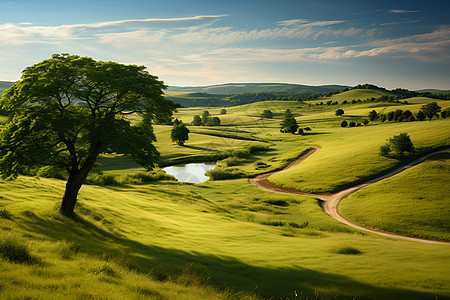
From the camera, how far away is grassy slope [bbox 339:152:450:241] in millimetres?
31422

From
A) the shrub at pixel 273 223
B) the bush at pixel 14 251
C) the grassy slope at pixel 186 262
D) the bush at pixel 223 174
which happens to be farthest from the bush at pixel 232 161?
the bush at pixel 14 251

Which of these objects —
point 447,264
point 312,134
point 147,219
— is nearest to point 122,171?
point 147,219

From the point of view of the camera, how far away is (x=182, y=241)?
1861cm

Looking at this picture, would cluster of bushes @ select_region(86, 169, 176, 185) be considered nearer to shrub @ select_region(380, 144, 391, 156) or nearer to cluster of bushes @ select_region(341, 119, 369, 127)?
shrub @ select_region(380, 144, 391, 156)

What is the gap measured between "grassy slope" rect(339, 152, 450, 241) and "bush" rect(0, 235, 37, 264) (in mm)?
35393

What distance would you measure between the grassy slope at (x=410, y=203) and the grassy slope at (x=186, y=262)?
1203 centimetres

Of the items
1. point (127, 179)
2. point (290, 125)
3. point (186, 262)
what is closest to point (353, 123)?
point (290, 125)

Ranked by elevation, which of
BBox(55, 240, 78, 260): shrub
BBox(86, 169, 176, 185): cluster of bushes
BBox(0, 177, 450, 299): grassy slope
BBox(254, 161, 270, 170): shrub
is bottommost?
BBox(86, 169, 176, 185): cluster of bushes

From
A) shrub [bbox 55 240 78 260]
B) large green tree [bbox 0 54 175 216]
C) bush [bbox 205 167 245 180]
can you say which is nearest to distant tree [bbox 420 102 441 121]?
bush [bbox 205 167 245 180]

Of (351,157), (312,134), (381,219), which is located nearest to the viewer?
(381,219)

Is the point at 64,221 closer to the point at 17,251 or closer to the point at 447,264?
the point at 17,251

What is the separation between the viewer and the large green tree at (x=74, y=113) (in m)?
16.2

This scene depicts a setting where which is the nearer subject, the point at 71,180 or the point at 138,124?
the point at 71,180

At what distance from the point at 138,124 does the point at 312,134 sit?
96.9m
